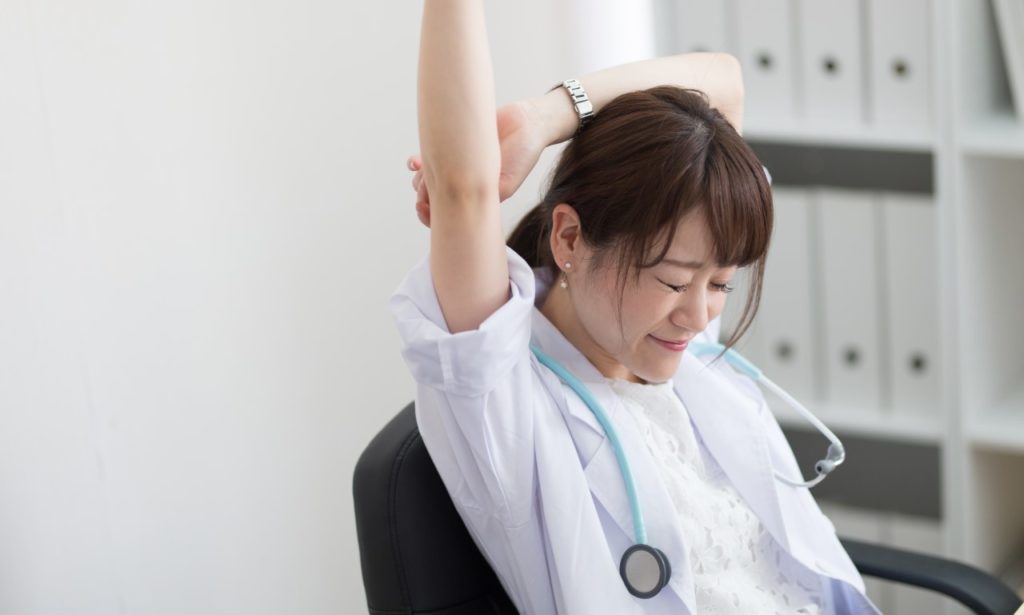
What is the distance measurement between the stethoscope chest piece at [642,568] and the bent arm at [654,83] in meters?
0.40

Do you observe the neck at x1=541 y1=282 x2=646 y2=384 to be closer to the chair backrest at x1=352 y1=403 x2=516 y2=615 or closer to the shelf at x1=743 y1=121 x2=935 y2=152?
the chair backrest at x1=352 y1=403 x2=516 y2=615

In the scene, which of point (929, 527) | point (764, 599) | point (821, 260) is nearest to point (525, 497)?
point (764, 599)

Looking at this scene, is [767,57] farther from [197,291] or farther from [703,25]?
[197,291]

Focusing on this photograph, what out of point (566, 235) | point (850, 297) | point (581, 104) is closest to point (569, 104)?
point (581, 104)

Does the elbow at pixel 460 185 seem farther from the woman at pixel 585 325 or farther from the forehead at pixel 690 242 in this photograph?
the forehead at pixel 690 242

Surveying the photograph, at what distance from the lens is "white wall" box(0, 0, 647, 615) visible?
4.51 ft

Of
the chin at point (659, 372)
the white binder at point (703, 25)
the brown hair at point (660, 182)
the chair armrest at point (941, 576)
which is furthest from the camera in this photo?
the white binder at point (703, 25)

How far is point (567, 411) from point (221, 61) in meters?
0.59

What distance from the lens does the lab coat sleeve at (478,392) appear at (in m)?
1.16

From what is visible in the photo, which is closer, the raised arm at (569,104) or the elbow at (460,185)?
the elbow at (460,185)

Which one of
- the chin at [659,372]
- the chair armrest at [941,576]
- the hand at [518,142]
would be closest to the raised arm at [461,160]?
the hand at [518,142]

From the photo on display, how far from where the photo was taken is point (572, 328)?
137cm

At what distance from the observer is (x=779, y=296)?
2.34 m

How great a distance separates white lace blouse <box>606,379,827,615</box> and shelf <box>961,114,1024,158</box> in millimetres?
876
